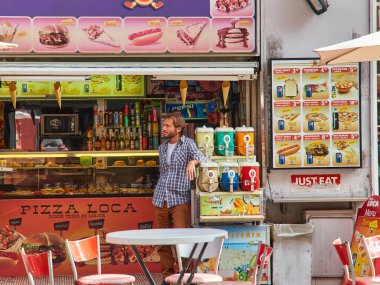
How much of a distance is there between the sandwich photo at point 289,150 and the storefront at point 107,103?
0.27 meters

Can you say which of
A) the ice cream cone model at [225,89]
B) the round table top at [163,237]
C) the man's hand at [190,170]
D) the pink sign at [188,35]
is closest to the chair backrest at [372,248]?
the round table top at [163,237]

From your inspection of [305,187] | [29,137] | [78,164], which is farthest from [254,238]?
[29,137]

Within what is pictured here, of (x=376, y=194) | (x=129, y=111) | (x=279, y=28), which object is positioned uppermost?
(x=279, y=28)

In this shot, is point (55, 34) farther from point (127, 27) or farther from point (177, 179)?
point (177, 179)

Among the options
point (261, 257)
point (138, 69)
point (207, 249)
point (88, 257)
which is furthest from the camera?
point (138, 69)

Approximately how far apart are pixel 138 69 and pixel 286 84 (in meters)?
1.72

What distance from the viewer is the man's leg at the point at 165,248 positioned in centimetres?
1084

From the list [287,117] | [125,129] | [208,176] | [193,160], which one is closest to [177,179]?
[193,160]

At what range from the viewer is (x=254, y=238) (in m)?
10.6

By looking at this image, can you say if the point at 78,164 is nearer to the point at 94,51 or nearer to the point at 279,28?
the point at 94,51

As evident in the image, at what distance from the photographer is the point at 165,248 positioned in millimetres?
10906

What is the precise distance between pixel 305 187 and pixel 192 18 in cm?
236

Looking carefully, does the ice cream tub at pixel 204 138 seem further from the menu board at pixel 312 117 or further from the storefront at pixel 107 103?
the menu board at pixel 312 117

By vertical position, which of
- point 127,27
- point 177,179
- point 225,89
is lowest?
point 177,179
